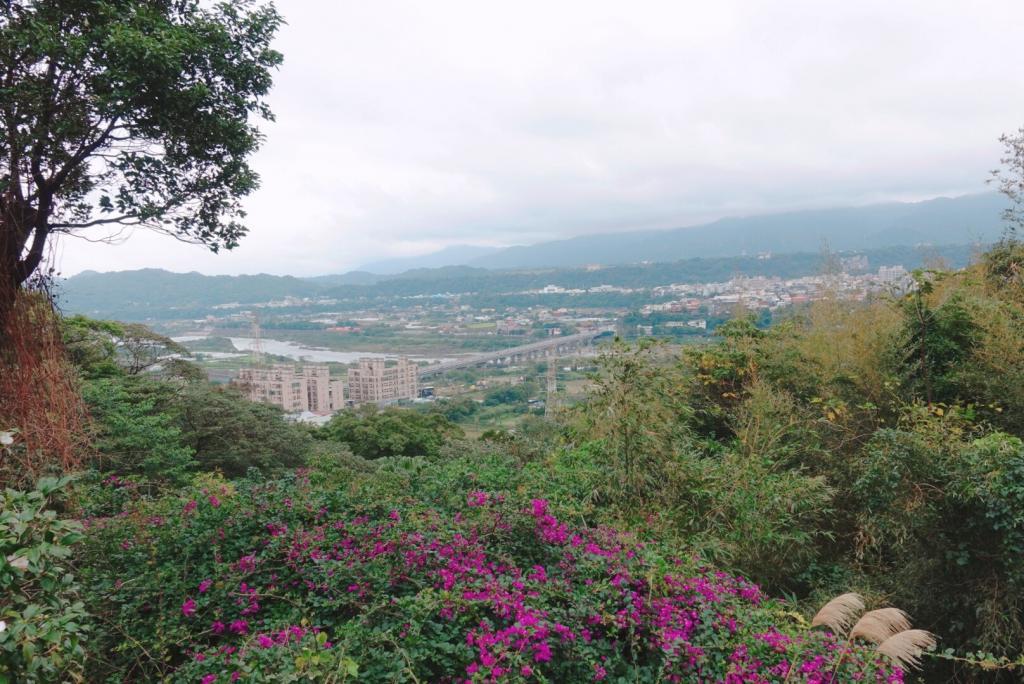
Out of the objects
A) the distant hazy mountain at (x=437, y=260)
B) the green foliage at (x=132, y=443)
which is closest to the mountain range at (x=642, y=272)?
the green foliage at (x=132, y=443)

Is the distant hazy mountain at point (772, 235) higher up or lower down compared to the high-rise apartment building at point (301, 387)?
higher up

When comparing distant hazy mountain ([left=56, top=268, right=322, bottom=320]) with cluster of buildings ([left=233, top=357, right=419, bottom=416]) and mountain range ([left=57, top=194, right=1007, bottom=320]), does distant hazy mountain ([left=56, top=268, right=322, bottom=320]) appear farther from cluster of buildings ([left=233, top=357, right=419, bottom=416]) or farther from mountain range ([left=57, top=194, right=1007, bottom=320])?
cluster of buildings ([left=233, top=357, right=419, bottom=416])

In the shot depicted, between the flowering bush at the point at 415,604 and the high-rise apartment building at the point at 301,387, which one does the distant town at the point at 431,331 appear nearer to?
the high-rise apartment building at the point at 301,387

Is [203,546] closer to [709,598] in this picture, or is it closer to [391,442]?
[709,598]

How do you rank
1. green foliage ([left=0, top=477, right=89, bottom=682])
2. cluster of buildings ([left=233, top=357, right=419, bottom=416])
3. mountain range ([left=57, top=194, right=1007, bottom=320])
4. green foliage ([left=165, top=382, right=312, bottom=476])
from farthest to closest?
mountain range ([left=57, top=194, right=1007, bottom=320])
cluster of buildings ([left=233, top=357, right=419, bottom=416])
green foliage ([left=165, top=382, right=312, bottom=476])
green foliage ([left=0, top=477, right=89, bottom=682])

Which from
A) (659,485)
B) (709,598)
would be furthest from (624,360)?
(709,598)

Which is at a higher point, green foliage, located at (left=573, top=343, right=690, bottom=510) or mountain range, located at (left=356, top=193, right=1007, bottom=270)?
mountain range, located at (left=356, top=193, right=1007, bottom=270)

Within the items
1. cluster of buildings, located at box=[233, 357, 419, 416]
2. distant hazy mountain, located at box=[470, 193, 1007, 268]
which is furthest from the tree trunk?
distant hazy mountain, located at box=[470, 193, 1007, 268]
